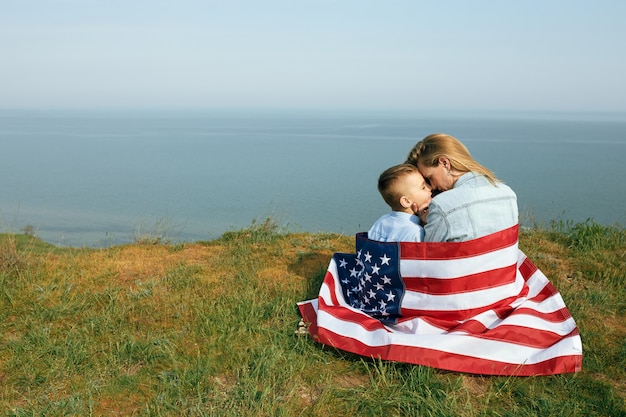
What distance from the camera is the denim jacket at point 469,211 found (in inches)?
169

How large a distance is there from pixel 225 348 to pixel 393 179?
1.80 meters

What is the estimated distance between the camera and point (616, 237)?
7.00 metres

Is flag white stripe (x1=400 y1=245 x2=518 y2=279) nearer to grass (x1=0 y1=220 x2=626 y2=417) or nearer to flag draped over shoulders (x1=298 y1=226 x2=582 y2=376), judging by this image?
flag draped over shoulders (x1=298 y1=226 x2=582 y2=376)

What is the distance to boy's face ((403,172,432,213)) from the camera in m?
4.61

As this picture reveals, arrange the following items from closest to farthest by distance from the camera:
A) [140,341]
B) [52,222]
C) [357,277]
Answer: [140,341], [357,277], [52,222]

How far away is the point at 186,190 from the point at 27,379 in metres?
30.3

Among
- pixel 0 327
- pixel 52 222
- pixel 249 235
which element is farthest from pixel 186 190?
pixel 0 327

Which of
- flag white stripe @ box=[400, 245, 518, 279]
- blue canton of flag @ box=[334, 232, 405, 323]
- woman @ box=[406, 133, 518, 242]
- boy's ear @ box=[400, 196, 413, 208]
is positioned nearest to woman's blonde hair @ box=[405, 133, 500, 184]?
woman @ box=[406, 133, 518, 242]

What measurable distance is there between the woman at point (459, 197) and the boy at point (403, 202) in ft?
0.35

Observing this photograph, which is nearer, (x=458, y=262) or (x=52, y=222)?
(x=458, y=262)

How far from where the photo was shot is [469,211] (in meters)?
4.29

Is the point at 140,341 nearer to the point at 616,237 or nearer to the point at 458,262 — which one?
the point at 458,262

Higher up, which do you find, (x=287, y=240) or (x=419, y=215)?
(x=419, y=215)

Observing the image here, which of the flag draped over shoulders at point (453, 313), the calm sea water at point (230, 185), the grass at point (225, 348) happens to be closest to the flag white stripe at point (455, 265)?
the flag draped over shoulders at point (453, 313)
